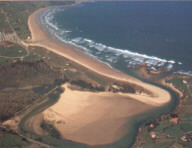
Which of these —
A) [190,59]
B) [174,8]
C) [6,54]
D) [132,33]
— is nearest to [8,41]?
[6,54]

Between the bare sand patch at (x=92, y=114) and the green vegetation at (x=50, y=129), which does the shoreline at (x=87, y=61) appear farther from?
the green vegetation at (x=50, y=129)

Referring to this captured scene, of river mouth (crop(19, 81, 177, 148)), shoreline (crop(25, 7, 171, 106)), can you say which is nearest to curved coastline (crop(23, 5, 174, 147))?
shoreline (crop(25, 7, 171, 106))

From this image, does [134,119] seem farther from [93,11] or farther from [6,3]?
[6,3]

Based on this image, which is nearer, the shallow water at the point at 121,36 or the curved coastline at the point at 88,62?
the curved coastline at the point at 88,62

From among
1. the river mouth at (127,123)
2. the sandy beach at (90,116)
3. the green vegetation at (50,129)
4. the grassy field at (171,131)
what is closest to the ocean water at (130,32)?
the sandy beach at (90,116)

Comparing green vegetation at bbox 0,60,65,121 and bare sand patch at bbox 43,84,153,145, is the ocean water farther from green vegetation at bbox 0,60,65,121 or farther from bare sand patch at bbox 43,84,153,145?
green vegetation at bbox 0,60,65,121
